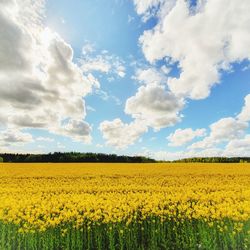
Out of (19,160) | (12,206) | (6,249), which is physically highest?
(19,160)

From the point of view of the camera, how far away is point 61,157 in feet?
263

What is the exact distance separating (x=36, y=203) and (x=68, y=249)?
17.6ft

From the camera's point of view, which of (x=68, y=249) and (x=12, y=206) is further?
(x=12, y=206)

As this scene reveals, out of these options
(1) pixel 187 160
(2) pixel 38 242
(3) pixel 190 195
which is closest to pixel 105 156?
(1) pixel 187 160

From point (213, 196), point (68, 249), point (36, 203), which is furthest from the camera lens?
point (213, 196)

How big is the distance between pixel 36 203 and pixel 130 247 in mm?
5889

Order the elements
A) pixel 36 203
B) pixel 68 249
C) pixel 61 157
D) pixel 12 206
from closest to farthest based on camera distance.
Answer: pixel 68 249, pixel 12 206, pixel 36 203, pixel 61 157

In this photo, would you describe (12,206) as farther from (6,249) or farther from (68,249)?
(68,249)

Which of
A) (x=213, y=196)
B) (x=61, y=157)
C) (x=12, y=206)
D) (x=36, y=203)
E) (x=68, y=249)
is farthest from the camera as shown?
(x=61, y=157)

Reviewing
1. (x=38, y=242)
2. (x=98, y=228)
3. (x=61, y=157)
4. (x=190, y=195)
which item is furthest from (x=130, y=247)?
(x=61, y=157)

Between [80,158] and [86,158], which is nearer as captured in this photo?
[80,158]

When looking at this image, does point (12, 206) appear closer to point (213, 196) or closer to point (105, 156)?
point (213, 196)

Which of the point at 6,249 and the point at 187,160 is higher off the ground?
the point at 187,160

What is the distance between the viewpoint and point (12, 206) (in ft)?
47.0
